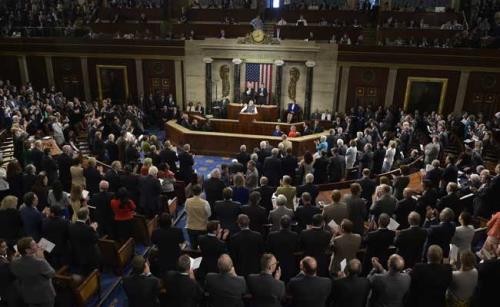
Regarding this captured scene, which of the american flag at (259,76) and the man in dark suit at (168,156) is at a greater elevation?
the american flag at (259,76)

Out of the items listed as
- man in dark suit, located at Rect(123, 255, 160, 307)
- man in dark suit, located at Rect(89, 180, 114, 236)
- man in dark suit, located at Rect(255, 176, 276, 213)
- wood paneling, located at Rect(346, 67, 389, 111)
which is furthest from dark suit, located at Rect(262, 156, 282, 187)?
wood paneling, located at Rect(346, 67, 389, 111)

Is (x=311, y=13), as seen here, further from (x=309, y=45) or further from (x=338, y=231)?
(x=338, y=231)

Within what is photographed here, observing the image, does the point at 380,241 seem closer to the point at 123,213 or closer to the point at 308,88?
the point at 123,213

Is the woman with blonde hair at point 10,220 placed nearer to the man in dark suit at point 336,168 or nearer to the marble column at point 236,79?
the man in dark suit at point 336,168

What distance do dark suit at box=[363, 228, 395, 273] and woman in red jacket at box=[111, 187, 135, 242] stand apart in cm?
350

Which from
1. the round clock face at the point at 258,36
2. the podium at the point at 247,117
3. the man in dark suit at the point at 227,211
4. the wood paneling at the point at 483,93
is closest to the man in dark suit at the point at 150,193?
the man in dark suit at the point at 227,211

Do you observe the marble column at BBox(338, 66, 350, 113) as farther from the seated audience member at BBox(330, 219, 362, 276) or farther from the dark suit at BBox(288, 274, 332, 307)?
the dark suit at BBox(288, 274, 332, 307)

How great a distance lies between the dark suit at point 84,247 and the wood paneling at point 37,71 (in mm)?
14498

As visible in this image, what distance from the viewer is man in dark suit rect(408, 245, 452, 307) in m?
4.22

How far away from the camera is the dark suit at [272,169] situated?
8.28 meters

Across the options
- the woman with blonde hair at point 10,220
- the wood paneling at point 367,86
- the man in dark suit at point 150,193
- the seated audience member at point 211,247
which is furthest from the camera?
the wood paneling at point 367,86

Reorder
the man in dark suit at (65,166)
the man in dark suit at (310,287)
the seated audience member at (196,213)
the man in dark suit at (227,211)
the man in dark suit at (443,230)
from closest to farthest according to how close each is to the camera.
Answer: the man in dark suit at (310,287) → the man in dark suit at (443,230) → the man in dark suit at (227,211) → the seated audience member at (196,213) → the man in dark suit at (65,166)

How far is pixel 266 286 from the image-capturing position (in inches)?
158

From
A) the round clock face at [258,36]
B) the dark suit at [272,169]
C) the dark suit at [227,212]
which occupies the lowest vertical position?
the dark suit at [272,169]
